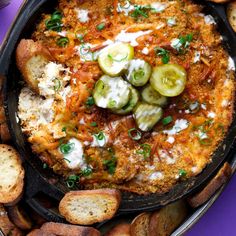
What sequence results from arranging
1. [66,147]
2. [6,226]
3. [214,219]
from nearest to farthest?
1. [66,147]
2. [6,226]
3. [214,219]

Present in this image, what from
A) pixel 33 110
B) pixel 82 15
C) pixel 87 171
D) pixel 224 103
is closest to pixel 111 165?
pixel 87 171

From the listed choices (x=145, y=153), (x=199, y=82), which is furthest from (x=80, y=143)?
(x=199, y=82)

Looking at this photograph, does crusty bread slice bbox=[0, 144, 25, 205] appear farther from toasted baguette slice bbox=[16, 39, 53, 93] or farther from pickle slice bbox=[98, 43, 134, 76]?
pickle slice bbox=[98, 43, 134, 76]

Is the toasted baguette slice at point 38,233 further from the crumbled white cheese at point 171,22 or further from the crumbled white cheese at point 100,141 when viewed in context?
the crumbled white cheese at point 171,22

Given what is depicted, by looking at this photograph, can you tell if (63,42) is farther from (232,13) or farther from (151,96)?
(232,13)

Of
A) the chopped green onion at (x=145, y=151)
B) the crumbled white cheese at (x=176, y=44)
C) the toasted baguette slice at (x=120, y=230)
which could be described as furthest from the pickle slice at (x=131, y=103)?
the toasted baguette slice at (x=120, y=230)

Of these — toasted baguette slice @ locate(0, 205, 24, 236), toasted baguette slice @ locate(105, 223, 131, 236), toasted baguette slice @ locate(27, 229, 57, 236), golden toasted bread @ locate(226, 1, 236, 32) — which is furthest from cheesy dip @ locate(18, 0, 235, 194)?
toasted baguette slice @ locate(0, 205, 24, 236)
